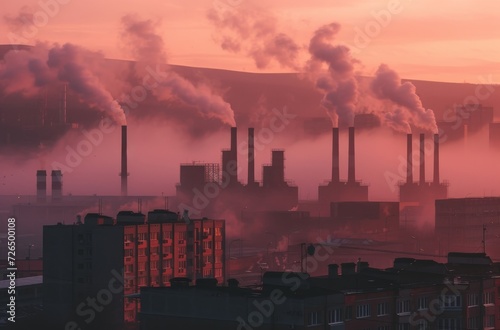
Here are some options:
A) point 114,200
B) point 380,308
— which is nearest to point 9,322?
point 380,308

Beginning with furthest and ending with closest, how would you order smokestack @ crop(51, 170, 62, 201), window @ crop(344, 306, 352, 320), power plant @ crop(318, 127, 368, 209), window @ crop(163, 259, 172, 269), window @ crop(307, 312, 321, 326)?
smokestack @ crop(51, 170, 62, 201)
power plant @ crop(318, 127, 368, 209)
window @ crop(163, 259, 172, 269)
window @ crop(344, 306, 352, 320)
window @ crop(307, 312, 321, 326)

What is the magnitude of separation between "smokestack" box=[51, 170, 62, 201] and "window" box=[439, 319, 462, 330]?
8112 cm

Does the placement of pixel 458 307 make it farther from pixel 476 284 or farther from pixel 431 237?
pixel 431 237

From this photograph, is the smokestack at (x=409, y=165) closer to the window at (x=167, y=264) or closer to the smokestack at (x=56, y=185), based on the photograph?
the smokestack at (x=56, y=185)

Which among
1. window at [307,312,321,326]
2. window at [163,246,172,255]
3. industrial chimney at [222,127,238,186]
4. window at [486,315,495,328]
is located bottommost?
window at [486,315,495,328]


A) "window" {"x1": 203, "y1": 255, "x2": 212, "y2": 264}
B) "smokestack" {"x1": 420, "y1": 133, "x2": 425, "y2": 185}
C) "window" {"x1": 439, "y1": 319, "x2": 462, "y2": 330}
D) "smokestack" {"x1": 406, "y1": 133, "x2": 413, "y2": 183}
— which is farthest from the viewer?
"smokestack" {"x1": 406, "y1": 133, "x2": 413, "y2": 183}

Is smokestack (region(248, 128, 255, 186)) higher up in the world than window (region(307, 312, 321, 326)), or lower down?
higher up

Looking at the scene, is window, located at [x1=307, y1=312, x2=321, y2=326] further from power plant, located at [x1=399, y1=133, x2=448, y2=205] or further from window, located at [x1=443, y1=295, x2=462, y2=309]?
power plant, located at [x1=399, y1=133, x2=448, y2=205]

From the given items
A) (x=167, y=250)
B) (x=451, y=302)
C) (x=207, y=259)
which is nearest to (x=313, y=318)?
(x=451, y=302)

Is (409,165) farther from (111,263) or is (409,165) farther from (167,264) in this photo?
(111,263)

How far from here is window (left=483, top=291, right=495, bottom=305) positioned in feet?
101

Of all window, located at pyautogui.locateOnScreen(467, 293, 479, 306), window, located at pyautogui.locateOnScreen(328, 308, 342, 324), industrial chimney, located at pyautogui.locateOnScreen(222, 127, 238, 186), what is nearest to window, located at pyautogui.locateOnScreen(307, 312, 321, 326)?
window, located at pyautogui.locateOnScreen(328, 308, 342, 324)

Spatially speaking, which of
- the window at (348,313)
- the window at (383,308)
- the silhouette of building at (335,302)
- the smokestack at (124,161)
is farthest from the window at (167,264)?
the smokestack at (124,161)

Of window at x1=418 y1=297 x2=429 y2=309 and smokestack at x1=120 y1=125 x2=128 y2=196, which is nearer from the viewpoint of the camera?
window at x1=418 y1=297 x2=429 y2=309
